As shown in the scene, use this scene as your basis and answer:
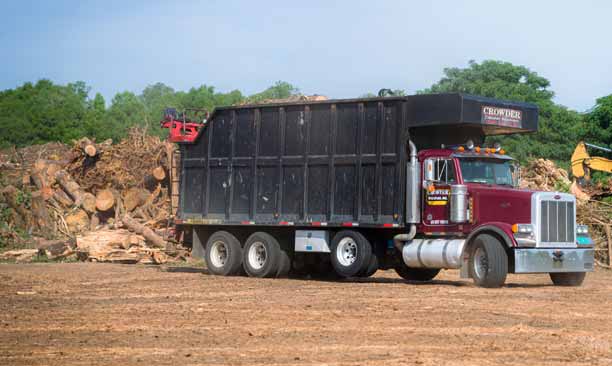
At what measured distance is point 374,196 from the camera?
846 inches

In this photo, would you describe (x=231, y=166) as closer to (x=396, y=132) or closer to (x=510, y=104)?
(x=396, y=132)

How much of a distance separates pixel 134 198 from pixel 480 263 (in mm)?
15095

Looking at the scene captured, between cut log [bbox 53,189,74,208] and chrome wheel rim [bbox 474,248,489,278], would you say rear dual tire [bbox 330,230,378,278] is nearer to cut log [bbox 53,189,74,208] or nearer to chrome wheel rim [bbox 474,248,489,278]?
chrome wheel rim [bbox 474,248,489,278]

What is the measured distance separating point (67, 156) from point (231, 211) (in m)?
13.5

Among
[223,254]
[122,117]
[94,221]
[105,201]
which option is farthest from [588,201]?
[122,117]

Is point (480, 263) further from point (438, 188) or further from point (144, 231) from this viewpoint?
point (144, 231)

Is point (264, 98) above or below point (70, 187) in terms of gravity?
above

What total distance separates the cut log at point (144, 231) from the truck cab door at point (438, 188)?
10496 mm

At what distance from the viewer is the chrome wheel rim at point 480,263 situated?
19.9m

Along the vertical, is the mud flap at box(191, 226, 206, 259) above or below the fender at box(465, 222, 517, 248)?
below

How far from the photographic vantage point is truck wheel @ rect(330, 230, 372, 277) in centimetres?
2153

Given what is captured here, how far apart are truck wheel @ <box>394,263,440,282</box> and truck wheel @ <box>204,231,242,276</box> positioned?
12.1 feet

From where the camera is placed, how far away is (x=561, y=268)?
65.7 ft

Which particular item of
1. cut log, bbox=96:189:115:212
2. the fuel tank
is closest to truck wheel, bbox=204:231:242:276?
the fuel tank
